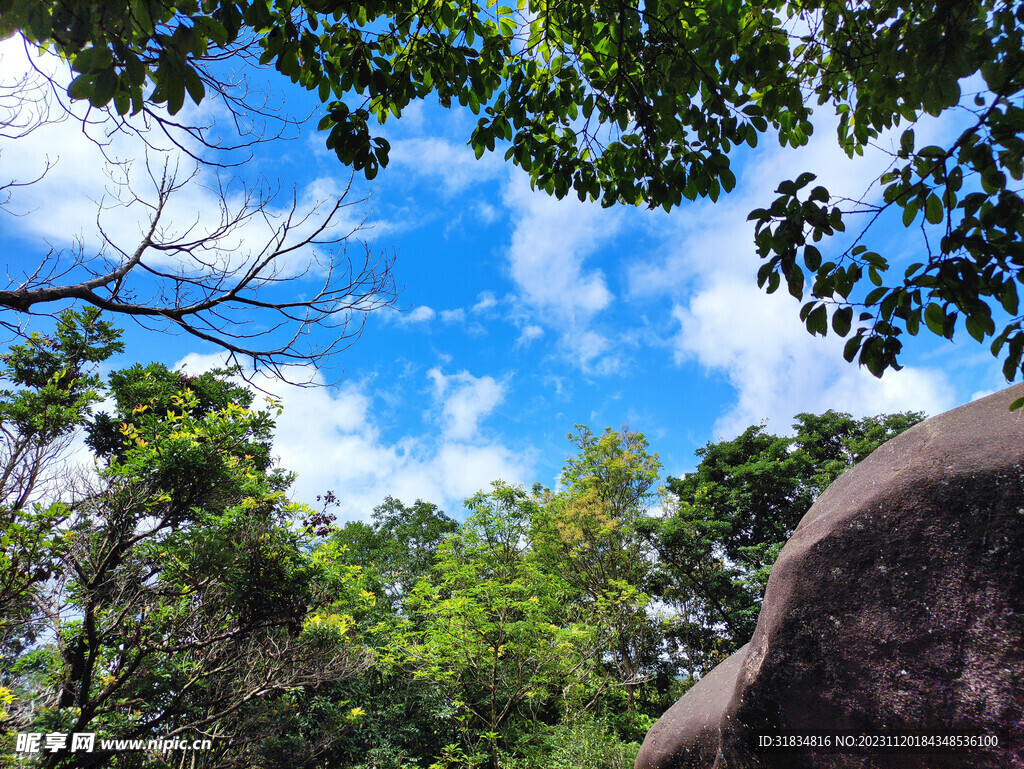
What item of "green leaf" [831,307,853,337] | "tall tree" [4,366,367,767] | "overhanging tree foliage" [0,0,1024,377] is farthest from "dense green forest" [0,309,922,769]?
"green leaf" [831,307,853,337]

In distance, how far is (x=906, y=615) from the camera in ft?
10.4

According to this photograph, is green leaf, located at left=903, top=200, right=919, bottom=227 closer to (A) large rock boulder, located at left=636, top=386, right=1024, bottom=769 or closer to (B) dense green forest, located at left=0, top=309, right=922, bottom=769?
(A) large rock boulder, located at left=636, top=386, right=1024, bottom=769

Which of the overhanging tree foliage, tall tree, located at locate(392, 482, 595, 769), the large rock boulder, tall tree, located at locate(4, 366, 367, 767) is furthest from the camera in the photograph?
tall tree, located at locate(392, 482, 595, 769)

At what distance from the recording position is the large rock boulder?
2.89 m

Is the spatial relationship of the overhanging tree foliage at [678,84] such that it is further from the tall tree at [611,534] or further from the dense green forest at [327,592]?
the tall tree at [611,534]

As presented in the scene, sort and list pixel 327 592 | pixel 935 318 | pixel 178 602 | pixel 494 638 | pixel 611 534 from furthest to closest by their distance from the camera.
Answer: pixel 611 534 → pixel 494 638 → pixel 327 592 → pixel 178 602 → pixel 935 318

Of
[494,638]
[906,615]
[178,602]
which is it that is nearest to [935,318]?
[906,615]

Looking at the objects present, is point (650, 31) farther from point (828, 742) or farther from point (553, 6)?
point (828, 742)

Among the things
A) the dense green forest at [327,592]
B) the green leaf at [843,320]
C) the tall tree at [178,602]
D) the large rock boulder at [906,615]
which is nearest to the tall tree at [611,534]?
the dense green forest at [327,592]

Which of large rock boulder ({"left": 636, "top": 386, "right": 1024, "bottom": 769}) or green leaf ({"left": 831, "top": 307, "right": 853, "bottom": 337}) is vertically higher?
green leaf ({"left": 831, "top": 307, "right": 853, "bottom": 337})

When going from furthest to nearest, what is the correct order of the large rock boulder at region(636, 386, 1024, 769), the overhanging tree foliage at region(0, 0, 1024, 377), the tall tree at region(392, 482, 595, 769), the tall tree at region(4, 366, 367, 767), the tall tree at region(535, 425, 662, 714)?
the tall tree at region(535, 425, 662, 714), the tall tree at region(392, 482, 595, 769), the tall tree at region(4, 366, 367, 767), the large rock boulder at region(636, 386, 1024, 769), the overhanging tree foliage at region(0, 0, 1024, 377)

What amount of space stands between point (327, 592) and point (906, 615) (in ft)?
26.0

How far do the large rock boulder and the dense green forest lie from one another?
5.09m

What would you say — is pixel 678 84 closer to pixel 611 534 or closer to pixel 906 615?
pixel 906 615
